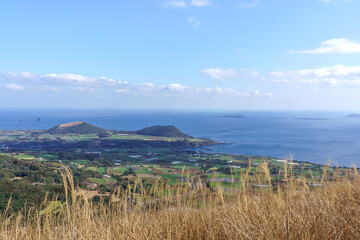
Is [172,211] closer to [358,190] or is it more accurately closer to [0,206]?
[358,190]

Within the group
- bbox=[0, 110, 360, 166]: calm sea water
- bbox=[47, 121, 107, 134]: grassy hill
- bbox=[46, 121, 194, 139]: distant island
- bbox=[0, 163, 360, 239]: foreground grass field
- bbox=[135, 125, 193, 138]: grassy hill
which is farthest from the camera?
bbox=[47, 121, 107, 134]: grassy hill

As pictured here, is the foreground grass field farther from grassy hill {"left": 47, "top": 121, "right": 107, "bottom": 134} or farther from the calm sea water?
grassy hill {"left": 47, "top": 121, "right": 107, "bottom": 134}

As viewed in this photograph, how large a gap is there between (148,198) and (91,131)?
78612mm

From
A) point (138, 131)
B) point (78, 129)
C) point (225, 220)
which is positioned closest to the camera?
point (225, 220)

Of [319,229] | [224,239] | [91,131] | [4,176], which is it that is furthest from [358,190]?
[91,131]

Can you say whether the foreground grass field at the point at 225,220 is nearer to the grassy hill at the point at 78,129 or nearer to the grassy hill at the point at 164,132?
the grassy hill at the point at 164,132

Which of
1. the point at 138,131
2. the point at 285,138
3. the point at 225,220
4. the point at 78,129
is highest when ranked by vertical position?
the point at 225,220

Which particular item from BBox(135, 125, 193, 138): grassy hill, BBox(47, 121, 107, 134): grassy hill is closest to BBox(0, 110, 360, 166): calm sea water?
BBox(135, 125, 193, 138): grassy hill

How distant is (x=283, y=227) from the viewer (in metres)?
1.68

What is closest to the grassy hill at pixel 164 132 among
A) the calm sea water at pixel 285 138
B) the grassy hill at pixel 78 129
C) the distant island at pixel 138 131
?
the distant island at pixel 138 131

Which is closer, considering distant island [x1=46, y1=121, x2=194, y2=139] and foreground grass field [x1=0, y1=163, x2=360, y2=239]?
foreground grass field [x1=0, y1=163, x2=360, y2=239]

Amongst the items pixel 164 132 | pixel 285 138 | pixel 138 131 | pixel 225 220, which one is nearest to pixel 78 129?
pixel 138 131

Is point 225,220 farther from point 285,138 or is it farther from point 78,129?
point 78,129

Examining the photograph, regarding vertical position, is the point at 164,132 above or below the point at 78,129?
below
